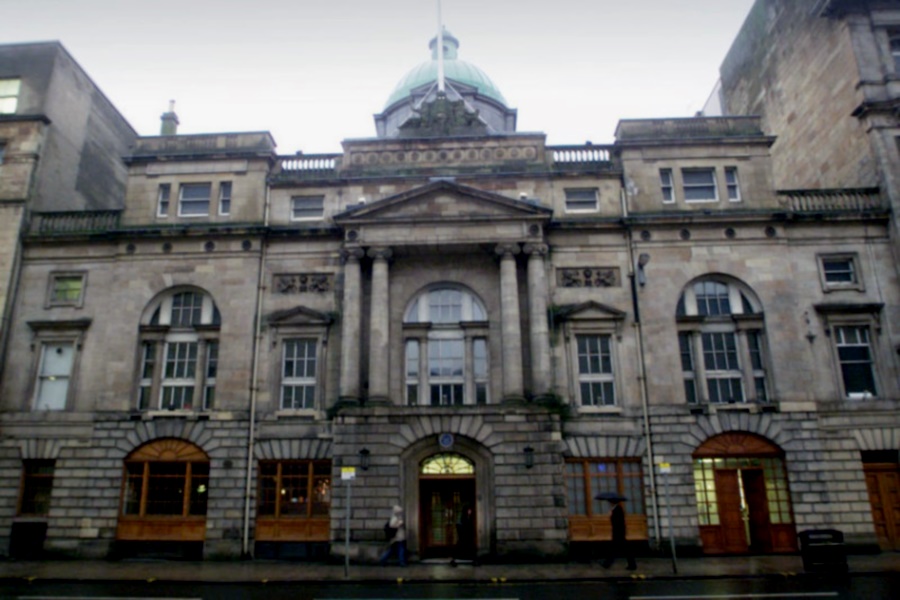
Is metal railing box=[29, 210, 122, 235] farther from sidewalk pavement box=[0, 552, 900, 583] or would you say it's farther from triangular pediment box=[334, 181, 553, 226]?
sidewalk pavement box=[0, 552, 900, 583]

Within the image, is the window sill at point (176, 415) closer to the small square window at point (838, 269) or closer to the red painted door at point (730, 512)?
the red painted door at point (730, 512)

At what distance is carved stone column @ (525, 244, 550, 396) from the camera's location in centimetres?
2403

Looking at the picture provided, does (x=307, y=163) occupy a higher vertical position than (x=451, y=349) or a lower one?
higher

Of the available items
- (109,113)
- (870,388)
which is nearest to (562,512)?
(870,388)

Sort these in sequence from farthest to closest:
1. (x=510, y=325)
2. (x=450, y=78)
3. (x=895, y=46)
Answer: (x=450, y=78) → (x=895, y=46) → (x=510, y=325)

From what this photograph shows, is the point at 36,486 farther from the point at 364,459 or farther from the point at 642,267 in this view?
the point at 642,267

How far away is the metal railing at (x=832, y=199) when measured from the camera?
26.7 m

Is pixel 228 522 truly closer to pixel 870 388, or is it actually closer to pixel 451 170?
pixel 451 170

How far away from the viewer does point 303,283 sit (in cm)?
2650

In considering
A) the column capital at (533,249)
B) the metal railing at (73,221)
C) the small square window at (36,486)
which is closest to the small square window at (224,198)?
the metal railing at (73,221)

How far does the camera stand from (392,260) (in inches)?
1030

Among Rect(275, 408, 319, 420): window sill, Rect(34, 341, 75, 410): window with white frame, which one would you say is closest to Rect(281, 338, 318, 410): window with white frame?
Rect(275, 408, 319, 420): window sill

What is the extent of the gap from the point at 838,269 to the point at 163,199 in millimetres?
27790

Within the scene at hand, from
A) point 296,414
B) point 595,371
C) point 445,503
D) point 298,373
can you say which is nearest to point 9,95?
point 298,373
